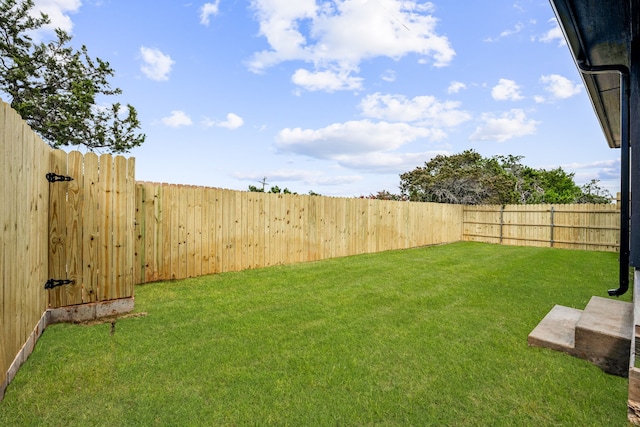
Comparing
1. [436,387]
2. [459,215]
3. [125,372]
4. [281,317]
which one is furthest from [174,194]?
[459,215]

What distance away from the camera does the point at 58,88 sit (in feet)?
27.3

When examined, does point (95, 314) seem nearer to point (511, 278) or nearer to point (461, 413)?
point (461, 413)

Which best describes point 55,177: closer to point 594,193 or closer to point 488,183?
point 488,183

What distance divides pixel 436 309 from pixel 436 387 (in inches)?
63.9

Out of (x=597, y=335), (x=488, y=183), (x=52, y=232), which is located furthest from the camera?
(x=488, y=183)

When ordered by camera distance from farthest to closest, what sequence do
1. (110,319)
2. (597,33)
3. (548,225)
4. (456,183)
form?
(456,183) → (548,225) → (110,319) → (597,33)

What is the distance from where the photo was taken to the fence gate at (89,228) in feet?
9.60

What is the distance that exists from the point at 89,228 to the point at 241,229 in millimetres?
2680

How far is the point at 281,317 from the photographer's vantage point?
3.09 m

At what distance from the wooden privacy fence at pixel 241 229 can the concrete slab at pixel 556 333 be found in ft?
14.6

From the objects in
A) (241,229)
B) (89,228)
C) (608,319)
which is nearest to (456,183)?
(241,229)

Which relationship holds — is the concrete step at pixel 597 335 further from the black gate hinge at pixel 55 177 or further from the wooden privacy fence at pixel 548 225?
the wooden privacy fence at pixel 548 225

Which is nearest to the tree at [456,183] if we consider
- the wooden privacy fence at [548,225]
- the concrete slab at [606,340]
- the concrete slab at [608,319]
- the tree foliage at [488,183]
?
the tree foliage at [488,183]

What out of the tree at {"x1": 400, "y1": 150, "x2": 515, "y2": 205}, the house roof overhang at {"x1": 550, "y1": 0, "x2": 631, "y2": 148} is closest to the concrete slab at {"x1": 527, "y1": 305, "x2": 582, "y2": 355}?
the house roof overhang at {"x1": 550, "y1": 0, "x2": 631, "y2": 148}
